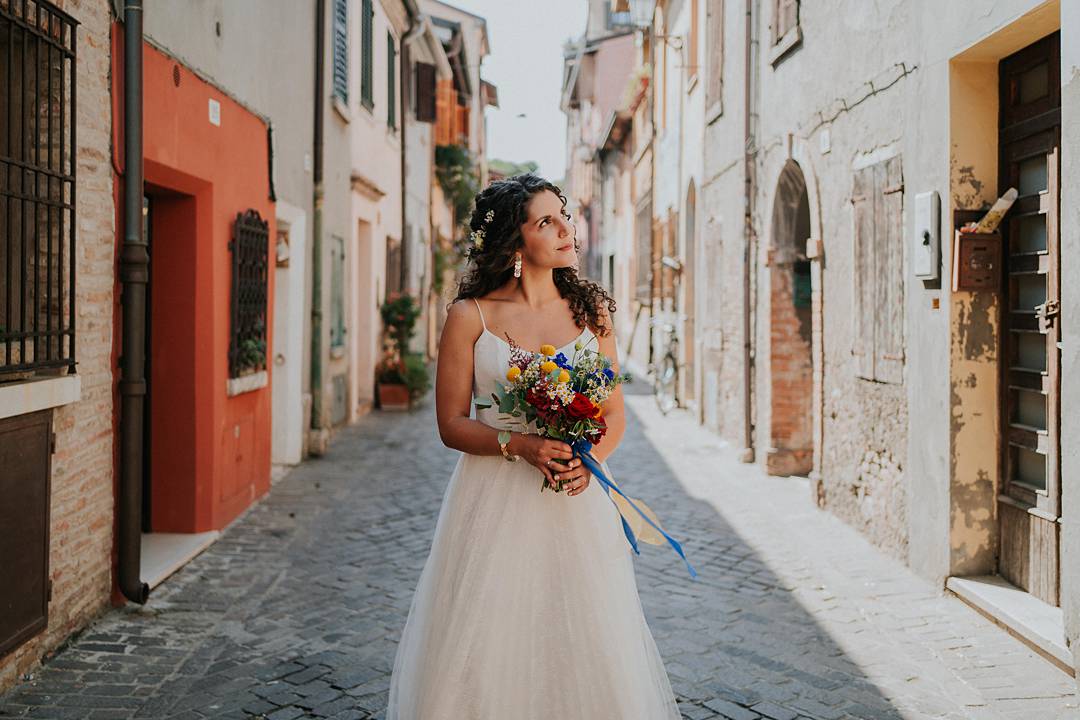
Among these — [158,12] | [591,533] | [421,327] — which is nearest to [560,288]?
[591,533]

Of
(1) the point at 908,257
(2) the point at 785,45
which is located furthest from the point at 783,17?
(1) the point at 908,257

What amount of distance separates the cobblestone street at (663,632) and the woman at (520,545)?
121 cm

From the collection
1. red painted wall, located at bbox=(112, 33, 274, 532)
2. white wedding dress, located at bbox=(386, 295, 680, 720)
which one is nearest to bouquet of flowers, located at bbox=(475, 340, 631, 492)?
white wedding dress, located at bbox=(386, 295, 680, 720)

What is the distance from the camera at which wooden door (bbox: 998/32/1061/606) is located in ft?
17.2

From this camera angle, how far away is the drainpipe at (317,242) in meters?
11.1

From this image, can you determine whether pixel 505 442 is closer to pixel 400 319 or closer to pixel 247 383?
pixel 247 383

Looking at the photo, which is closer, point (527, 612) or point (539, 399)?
point (539, 399)

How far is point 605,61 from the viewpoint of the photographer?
3481 centimetres

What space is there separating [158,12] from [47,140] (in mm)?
1692

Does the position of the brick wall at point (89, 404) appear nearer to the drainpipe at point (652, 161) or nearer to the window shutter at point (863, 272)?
the window shutter at point (863, 272)

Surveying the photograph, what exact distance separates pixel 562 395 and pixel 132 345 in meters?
3.41

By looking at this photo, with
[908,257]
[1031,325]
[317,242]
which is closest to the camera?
[1031,325]

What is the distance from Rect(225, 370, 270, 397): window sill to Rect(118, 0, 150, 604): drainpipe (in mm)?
2008

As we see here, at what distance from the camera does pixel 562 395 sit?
2.92 m
